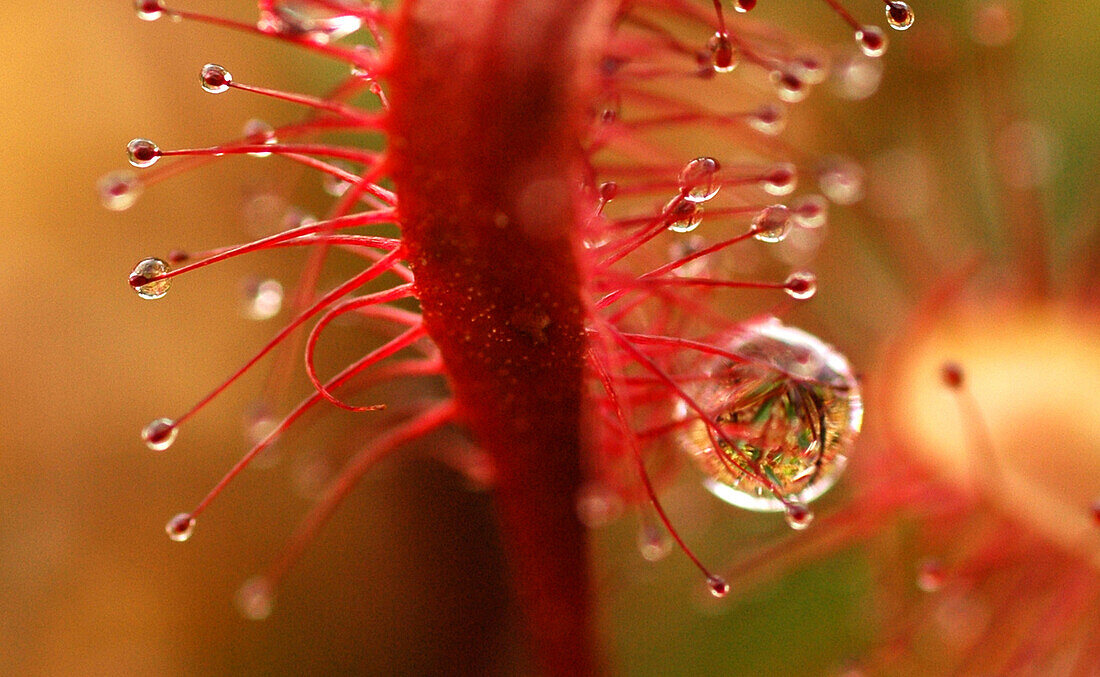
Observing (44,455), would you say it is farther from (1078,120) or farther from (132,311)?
(1078,120)

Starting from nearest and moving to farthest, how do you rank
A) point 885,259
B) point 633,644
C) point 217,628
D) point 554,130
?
point 554,130, point 217,628, point 633,644, point 885,259

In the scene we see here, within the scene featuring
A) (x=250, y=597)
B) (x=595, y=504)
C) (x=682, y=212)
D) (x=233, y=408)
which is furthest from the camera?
(x=233, y=408)

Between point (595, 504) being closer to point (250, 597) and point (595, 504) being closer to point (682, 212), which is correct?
point (682, 212)

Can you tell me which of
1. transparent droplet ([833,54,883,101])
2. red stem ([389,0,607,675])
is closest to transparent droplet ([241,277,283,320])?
red stem ([389,0,607,675])

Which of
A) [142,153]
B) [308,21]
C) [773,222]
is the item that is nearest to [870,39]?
[773,222]

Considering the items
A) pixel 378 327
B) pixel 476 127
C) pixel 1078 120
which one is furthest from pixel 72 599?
pixel 1078 120

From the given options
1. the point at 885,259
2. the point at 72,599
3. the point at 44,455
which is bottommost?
the point at 72,599
